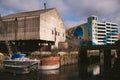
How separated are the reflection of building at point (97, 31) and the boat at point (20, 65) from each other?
10525cm

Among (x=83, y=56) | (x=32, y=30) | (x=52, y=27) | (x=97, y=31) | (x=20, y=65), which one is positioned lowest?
(x=20, y=65)

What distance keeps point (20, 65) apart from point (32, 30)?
751 inches

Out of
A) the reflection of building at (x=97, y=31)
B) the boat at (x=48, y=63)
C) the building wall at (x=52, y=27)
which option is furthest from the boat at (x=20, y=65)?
the reflection of building at (x=97, y=31)

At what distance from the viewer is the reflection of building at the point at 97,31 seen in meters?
156

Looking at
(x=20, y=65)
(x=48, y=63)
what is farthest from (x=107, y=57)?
(x=20, y=65)

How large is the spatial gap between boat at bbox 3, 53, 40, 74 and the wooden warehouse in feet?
51.0

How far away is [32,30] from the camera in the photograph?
217 feet

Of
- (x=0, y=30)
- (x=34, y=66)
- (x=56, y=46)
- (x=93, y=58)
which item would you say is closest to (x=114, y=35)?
(x=93, y=58)

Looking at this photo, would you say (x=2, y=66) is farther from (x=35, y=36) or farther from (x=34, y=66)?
(x=35, y=36)

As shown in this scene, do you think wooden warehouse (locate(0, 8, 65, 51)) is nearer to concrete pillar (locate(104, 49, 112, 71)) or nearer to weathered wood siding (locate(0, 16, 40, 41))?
weathered wood siding (locate(0, 16, 40, 41))

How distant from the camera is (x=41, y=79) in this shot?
143 feet

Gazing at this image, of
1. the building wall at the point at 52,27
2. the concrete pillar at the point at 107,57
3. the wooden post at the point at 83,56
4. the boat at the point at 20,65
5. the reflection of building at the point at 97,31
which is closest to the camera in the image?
the boat at the point at 20,65

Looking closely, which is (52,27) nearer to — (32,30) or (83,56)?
(32,30)

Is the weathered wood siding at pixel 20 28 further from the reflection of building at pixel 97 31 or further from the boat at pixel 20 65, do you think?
the reflection of building at pixel 97 31
